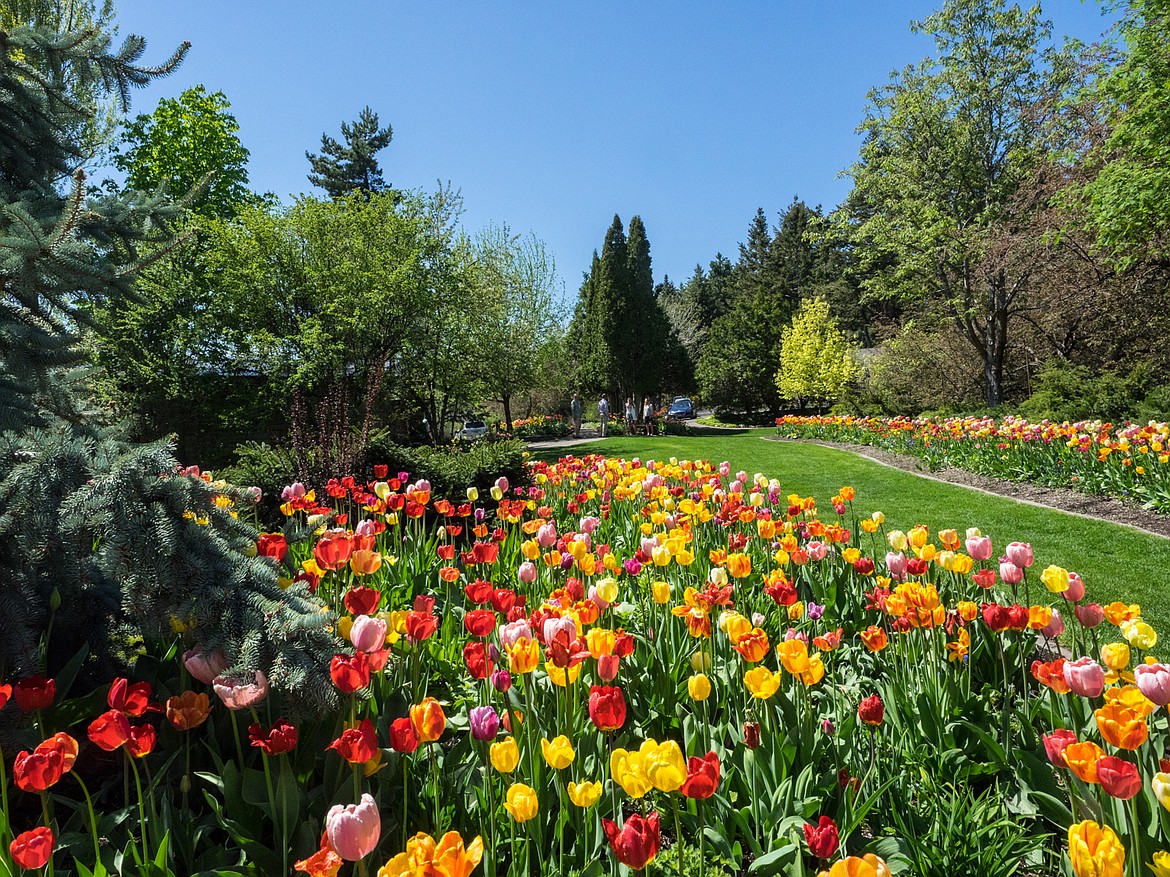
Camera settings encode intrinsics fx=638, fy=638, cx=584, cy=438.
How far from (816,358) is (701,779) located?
97.3 ft

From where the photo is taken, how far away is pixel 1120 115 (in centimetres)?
1075

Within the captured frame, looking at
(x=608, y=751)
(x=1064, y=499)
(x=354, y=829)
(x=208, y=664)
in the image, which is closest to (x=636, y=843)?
(x=354, y=829)

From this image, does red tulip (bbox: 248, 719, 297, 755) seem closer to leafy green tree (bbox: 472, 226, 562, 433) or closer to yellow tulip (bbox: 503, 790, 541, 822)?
yellow tulip (bbox: 503, 790, 541, 822)

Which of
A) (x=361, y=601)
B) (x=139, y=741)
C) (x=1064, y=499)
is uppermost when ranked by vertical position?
(x=361, y=601)

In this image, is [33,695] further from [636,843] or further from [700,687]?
[700,687]

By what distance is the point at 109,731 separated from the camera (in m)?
1.28

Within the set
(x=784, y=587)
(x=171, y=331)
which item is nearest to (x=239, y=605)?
(x=784, y=587)

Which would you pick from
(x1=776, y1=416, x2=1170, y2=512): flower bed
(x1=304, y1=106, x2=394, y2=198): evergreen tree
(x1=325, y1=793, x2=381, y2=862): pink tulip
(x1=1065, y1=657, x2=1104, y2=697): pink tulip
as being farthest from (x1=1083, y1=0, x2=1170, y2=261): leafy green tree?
(x1=304, y1=106, x2=394, y2=198): evergreen tree

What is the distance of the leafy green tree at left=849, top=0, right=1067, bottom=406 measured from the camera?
1717 cm

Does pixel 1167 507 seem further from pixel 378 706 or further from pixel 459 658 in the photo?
pixel 378 706

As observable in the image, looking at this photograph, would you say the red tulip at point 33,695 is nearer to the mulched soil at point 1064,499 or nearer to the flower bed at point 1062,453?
the flower bed at point 1062,453

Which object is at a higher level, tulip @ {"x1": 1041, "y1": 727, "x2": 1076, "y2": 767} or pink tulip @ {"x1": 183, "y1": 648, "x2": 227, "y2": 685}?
pink tulip @ {"x1": 183, "y1": 648, "x2": 227, "y2": 685}

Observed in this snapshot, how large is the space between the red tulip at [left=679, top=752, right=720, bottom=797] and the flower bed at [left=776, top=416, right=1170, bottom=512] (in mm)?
6860

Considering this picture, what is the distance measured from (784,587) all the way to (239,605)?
1744 mm
